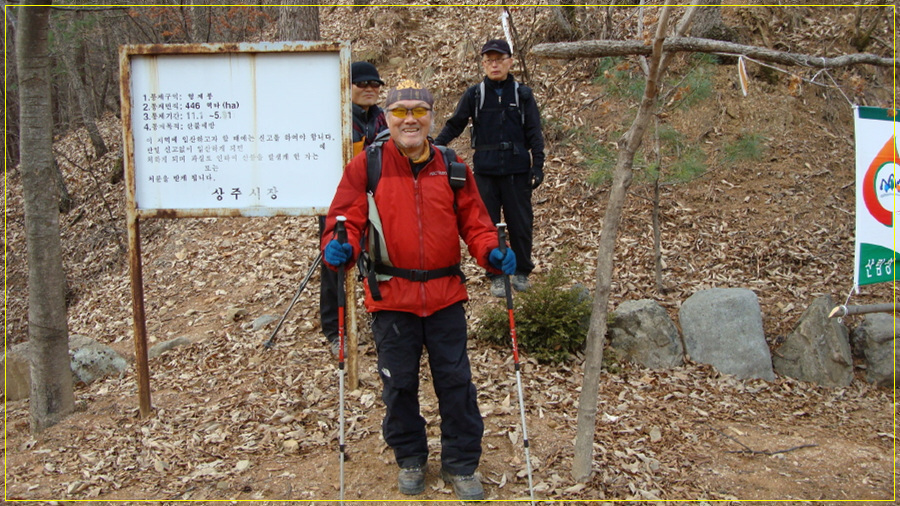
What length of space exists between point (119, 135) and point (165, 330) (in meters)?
10.6

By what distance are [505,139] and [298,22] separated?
4940 millimetres

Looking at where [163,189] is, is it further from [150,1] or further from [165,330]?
[150,1]

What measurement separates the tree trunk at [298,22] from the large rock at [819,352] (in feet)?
23.9

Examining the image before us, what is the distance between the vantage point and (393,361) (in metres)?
3.81

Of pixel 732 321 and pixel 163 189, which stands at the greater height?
pixel 163 189

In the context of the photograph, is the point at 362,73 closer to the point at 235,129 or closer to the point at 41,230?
the point at 235,129

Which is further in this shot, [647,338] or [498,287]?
[498,287]

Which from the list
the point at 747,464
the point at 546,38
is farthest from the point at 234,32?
the point at 747,464

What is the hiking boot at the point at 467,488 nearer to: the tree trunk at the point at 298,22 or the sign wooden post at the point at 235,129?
the sign wooden post at the point at 235,129

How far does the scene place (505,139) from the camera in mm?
6285

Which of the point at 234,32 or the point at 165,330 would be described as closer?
the point at 165,330

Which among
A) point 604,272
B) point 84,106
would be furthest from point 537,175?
point 84,106

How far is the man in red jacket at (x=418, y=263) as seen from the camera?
372 cm

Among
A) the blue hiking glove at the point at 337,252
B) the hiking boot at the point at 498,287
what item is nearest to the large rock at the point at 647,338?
the hiking boot at the point at 498,287
